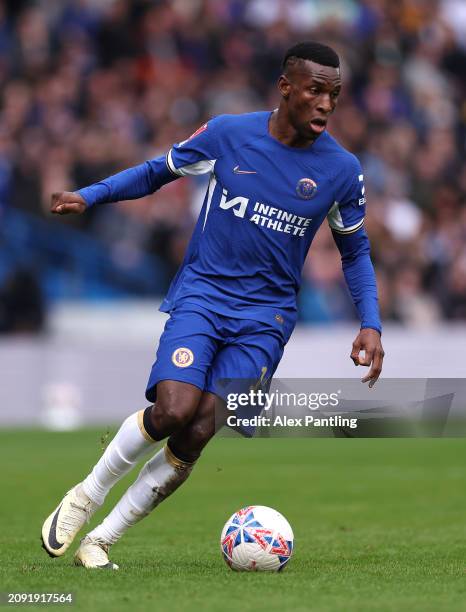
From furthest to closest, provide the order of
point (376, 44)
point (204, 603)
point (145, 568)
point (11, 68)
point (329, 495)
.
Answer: point (376, 44), point (11, 68), point (329, 495), point (145, 568), point (204, 603)

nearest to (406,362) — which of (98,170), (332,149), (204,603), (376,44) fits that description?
(98,170)

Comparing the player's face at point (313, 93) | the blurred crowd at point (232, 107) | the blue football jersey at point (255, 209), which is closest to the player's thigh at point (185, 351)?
the blue football jersey at point (255, 209)

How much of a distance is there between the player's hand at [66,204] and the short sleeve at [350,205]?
131 cm

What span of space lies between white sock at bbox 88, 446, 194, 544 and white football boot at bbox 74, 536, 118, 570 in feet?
0.10

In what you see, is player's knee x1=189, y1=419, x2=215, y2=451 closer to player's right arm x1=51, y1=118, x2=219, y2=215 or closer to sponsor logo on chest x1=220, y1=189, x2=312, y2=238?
sponsor logo on chest x1=220, y1=189, x2=312, y2=238

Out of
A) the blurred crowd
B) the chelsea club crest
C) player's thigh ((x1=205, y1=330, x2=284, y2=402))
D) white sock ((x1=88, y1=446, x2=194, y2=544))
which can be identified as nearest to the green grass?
white sock ((x1=88, y1=446, x2=194, y2=544))

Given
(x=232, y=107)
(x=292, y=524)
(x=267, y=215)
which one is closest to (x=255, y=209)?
(x=267, y=215)

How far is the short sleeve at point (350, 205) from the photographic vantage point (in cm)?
677

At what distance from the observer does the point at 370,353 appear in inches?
255

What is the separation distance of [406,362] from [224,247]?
10.7 meters

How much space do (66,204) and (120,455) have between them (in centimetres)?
124

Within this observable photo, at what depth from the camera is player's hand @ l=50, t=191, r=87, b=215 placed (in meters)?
6.27

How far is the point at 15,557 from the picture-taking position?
6.87 m

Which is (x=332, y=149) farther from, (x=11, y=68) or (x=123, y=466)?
(x=11, y=68)
